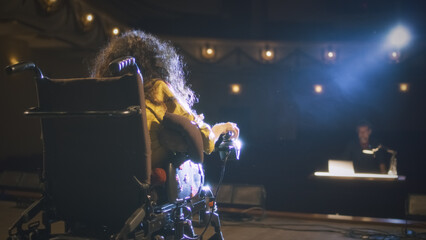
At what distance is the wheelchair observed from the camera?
1586mm

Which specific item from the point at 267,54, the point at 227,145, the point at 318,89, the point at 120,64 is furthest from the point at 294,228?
the point at 318,89

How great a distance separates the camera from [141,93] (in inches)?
61.7

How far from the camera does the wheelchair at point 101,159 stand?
5.20ft

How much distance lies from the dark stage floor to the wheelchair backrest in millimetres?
1539

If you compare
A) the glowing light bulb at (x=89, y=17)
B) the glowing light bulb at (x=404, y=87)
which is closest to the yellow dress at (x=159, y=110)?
the glowing light bulb at (x=89, y=17)

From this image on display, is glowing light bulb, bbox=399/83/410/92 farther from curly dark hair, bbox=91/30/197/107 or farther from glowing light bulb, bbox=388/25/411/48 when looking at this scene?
curly dark hair, bbox=91/30/197/107

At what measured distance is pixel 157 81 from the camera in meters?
1.84

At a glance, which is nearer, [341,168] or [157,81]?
[157,81]

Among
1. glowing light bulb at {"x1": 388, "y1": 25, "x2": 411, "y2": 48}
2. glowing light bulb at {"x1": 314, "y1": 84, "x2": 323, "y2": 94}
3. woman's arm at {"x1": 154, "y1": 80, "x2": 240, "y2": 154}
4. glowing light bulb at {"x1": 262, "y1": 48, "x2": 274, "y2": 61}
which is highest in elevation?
glowing light bulb at {"x1": 388, "y1": 25, "x2": 411, "y2": 48}

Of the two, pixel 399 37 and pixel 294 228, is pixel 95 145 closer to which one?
pixel 294 228

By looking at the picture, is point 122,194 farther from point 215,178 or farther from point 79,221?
point 215,178

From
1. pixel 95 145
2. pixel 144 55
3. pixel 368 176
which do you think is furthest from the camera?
pixel 368 176

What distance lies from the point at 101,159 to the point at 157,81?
1.38 feet

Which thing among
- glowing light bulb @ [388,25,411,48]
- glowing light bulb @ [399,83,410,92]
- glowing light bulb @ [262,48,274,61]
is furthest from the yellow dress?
glowing light bulb @ [399,83,410,92]
